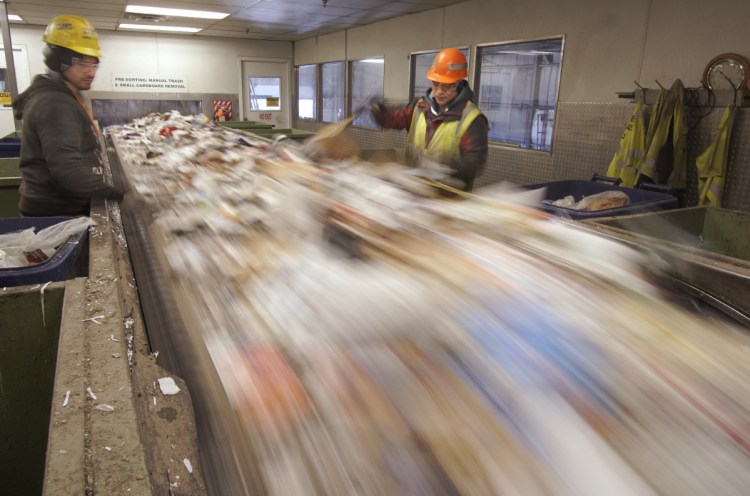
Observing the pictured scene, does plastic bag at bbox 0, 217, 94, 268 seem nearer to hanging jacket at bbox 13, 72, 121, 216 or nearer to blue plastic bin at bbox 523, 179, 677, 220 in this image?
hanging jacket at bbox 13, 72, 121, 216

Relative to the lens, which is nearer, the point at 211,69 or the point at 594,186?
the point at 594,186

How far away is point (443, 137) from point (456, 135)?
0.11m

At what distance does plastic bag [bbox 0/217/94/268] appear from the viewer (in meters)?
1.78

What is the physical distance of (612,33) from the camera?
4.35 meters

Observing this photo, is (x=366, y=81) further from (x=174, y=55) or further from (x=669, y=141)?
(x=669, y=141)

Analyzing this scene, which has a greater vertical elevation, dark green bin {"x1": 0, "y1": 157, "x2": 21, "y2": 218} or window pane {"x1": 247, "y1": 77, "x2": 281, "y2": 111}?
window pane {"x1": 247, "y1": 77, "x2": 281, "y2": 111}

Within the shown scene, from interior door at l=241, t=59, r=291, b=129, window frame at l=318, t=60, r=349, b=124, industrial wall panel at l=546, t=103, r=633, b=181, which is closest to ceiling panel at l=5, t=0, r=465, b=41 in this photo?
window frame at l=318, t=60, r=349, b=124

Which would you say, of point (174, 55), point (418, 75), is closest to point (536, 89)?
point (418, 75)

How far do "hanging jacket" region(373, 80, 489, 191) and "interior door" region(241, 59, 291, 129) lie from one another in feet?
25.3

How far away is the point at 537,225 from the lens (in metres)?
1.29

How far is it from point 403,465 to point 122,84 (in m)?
10.1

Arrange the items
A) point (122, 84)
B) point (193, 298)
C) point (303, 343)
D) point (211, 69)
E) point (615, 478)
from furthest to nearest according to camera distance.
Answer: point (211, 69) < point (122, 84) < point (193, 298) < point (303, 343) < point (615, 478)

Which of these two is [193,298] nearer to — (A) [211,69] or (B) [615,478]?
(B) [615,478]

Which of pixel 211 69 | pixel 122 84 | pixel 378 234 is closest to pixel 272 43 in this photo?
pixel 211 69
